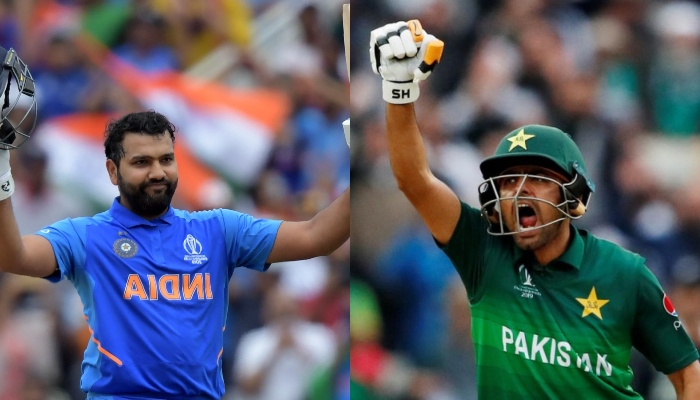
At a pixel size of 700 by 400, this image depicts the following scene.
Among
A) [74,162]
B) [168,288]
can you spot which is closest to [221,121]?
[74,162]

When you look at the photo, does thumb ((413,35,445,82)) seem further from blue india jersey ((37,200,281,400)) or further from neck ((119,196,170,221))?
neck ((119,196,170,221))

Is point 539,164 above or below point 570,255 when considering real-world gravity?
above

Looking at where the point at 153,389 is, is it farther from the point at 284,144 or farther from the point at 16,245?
the point at 284,144

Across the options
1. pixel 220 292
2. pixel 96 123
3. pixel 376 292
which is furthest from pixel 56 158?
pixel 220 292

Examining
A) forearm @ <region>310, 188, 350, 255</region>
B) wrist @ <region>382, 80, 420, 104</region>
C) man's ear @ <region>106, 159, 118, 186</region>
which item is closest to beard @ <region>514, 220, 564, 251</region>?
wrist @ <region>382, 80, 420, 104</region>

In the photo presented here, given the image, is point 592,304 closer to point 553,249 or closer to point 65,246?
point 553,249

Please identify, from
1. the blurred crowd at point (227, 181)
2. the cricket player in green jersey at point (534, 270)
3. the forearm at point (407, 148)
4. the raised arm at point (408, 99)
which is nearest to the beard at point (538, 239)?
the cricket player in green jersey at point (534, 270)

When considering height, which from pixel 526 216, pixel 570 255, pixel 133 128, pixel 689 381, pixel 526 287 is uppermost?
pixel 133 128
